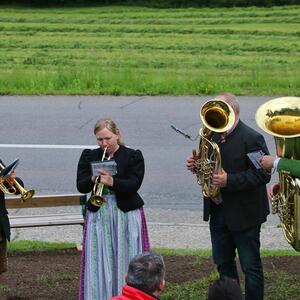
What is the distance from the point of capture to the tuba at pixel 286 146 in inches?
261

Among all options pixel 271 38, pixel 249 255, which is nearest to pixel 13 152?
pixel 249 255

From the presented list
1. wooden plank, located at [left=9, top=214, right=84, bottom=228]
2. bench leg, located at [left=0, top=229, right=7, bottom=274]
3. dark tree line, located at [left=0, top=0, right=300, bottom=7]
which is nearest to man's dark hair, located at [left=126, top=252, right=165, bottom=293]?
bench leg, located at [left=0, top=229, right=7, bottom=274]

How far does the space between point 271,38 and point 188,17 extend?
504 cm

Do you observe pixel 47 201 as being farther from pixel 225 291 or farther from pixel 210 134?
pixel 225 291

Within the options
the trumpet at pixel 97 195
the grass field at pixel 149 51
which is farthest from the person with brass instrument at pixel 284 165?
the grass field at pixel 149 51

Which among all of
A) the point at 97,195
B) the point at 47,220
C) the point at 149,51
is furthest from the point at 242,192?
the point at 149,51

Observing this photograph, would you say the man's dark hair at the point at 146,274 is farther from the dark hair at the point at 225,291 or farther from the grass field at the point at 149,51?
the grass field at the point at 149,51

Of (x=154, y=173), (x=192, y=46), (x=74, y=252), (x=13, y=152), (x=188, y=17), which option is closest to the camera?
(x=74, y=252)

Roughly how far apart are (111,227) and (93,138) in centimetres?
741

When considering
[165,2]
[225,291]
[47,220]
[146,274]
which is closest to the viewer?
[225,291]

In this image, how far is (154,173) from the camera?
1312 cm

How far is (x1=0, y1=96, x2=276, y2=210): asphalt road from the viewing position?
1262 centimetres

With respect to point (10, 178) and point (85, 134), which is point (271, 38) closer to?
point (85, 134)

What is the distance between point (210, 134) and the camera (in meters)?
7.13
